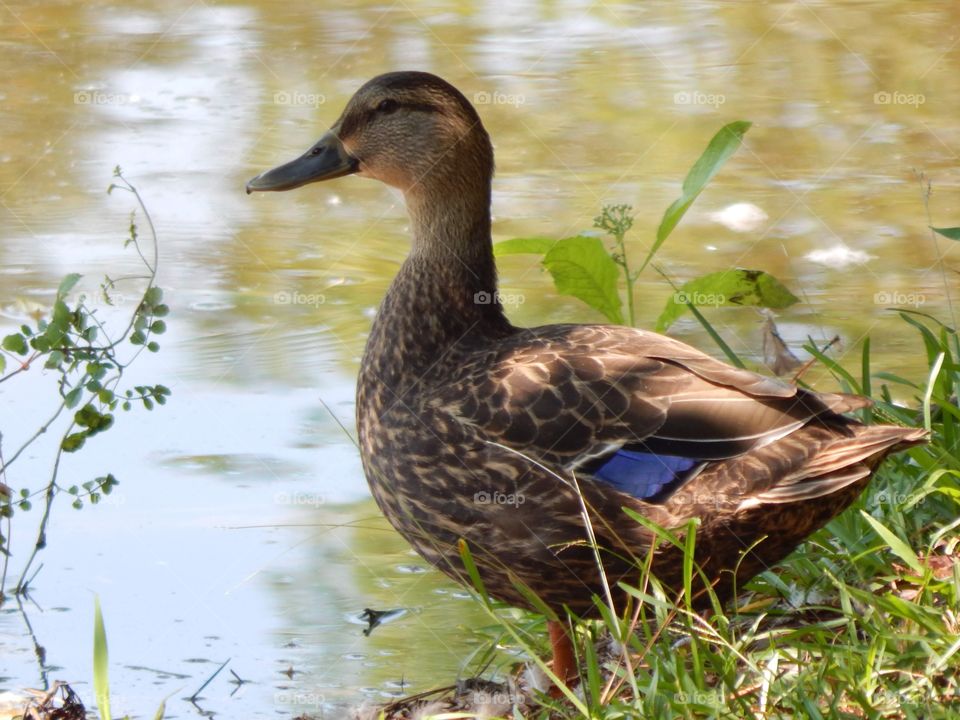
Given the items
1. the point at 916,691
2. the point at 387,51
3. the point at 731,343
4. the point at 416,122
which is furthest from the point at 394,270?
the point at 916,691

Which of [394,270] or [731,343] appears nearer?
[731,343]

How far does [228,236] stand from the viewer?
643 cm

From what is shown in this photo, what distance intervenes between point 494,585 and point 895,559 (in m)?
0.94

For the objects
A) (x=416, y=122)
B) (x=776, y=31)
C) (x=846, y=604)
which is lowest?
(x=776, y=31)

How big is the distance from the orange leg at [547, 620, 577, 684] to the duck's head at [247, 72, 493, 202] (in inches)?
51.7

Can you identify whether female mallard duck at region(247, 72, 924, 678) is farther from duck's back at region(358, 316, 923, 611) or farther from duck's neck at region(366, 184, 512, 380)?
duck's neck at region(366, 184, 512, 380)

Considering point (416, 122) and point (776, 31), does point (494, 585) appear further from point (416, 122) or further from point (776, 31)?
point (776, 31)

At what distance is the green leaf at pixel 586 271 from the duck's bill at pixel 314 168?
66cm

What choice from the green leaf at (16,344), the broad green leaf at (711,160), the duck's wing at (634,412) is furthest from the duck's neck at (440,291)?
the green leaf at (16,344)

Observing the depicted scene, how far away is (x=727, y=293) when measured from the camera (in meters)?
4.61

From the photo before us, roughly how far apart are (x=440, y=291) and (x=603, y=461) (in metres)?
0.88

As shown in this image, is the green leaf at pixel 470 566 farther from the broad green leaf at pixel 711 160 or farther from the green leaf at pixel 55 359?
the broad green leaf at pixel 711 160

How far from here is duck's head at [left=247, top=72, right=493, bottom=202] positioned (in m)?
4.18

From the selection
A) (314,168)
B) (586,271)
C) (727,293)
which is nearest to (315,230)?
(314,168)
